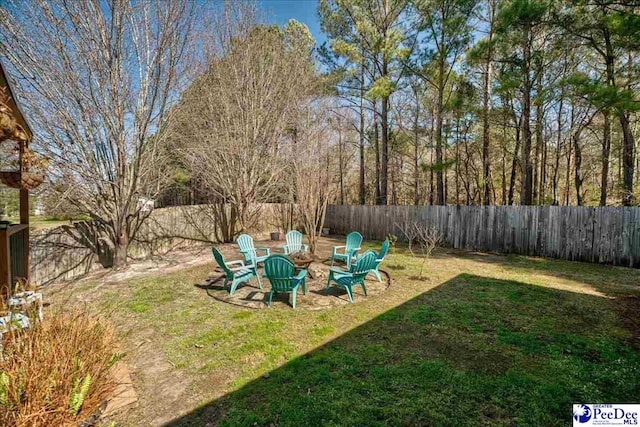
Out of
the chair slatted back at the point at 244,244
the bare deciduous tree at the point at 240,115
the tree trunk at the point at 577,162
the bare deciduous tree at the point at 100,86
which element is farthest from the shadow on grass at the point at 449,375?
the tree trunk at the point at 577,162

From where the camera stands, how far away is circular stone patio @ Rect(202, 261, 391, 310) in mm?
4457

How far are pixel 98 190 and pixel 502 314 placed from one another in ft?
27.5

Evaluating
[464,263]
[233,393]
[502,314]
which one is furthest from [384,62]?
[233,393]

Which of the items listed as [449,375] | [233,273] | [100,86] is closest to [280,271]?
[233,273]

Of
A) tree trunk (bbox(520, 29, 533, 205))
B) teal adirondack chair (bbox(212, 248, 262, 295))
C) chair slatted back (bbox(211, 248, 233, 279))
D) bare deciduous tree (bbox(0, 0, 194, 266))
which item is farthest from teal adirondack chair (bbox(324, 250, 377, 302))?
tree trunk (bbox(520, 29, 533, 205))

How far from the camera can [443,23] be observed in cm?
1054

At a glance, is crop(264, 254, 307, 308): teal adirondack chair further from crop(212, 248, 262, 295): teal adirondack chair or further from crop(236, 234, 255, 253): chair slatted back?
crop(236, 234, 255, 253): chair slatted back

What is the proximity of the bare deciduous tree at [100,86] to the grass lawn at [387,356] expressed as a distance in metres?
2.26

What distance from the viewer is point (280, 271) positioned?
4160mm

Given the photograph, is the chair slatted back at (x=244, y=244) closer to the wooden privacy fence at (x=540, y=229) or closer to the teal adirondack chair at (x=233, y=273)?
the teal adirondack chair at (x=233, y=273)

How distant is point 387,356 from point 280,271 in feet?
6.33

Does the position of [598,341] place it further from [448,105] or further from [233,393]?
[448,105]

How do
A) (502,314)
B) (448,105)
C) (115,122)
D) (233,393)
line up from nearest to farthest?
1. (233,393)
2. (502,314)
3. (115,122)
4. (448,105)

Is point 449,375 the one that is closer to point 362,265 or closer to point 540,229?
point 362,265
